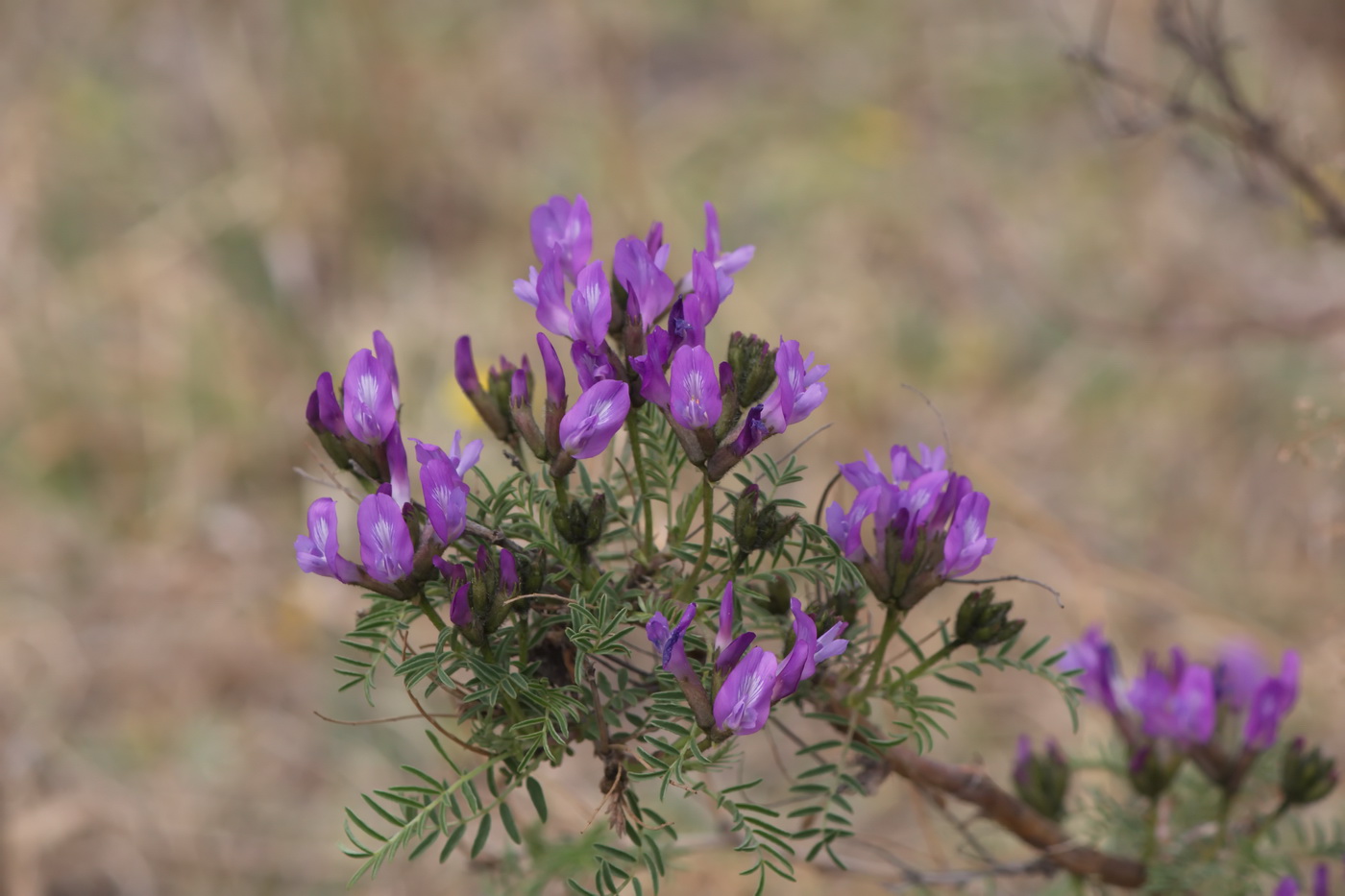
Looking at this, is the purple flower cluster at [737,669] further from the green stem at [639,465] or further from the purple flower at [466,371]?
the purple flower at [466,371]

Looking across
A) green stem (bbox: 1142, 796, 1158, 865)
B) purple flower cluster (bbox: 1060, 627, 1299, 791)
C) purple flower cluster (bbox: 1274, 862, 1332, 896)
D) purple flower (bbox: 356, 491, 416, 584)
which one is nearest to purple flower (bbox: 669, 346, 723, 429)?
purple flower (bbox: 356, 491, 416, 584)

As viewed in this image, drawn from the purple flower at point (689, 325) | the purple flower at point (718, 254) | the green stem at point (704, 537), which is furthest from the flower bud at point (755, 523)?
the purple flower at point (718, 254)

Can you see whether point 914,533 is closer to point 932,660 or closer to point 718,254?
point 932,660

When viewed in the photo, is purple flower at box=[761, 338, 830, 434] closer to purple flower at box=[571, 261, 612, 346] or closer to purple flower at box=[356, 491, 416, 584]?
purple flower at box=[571, 261, 612, 346]

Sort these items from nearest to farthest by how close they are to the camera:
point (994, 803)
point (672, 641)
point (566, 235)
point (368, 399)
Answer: point (672, 641) < point (368, 399) < point (566, 235) < point (994, 803)

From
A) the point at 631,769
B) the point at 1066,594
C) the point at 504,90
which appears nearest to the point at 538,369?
the point at 504,90

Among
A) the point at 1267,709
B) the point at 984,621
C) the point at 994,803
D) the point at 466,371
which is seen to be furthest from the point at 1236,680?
the point at 466,371
